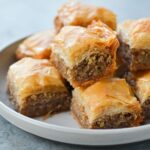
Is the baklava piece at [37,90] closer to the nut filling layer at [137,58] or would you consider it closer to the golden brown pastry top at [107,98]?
the golden brown pastry top at [107,98]

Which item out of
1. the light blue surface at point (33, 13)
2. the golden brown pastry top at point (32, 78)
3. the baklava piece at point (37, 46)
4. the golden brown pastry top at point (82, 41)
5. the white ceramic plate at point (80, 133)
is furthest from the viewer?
the light blue surface at point (33, 13)

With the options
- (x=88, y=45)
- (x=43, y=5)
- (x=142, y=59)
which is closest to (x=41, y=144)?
(x=88, y=45)

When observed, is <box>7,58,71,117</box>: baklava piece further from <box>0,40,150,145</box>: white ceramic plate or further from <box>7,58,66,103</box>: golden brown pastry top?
<box>0,40,150,145</box>: white ceramic plate

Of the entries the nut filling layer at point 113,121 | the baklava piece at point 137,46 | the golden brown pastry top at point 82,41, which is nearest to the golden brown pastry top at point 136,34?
the baklava piece at point 137,46

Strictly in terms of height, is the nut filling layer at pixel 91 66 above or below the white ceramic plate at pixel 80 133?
above

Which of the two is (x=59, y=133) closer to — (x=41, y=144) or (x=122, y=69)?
(x=41, y=144)

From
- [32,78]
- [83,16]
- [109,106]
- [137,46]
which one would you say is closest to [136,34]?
[137,46]
